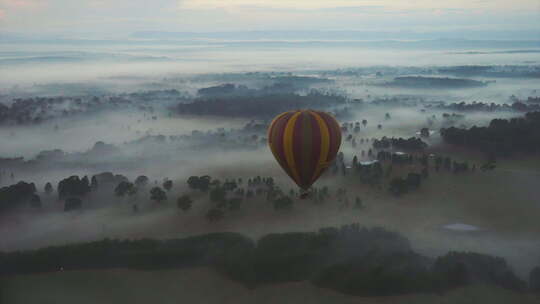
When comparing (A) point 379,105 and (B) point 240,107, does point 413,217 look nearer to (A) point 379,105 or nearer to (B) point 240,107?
(B) point 240,107

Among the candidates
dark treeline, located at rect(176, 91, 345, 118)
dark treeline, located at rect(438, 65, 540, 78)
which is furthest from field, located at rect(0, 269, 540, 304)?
dark treeline, located at rect(438, 65, 540, 78)

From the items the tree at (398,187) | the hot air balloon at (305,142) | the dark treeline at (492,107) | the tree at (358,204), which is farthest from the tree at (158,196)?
the dark treeline at (492,107)

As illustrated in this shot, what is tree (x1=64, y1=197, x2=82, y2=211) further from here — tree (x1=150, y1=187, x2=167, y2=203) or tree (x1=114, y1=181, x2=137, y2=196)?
tree (x1=150, y1=187, x2=167, y2=203)

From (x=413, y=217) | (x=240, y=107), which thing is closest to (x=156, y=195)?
(x=413, y=217)

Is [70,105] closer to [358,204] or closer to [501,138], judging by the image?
[358,204]


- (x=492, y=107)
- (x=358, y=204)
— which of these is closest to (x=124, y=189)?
(x=358, y=204)
